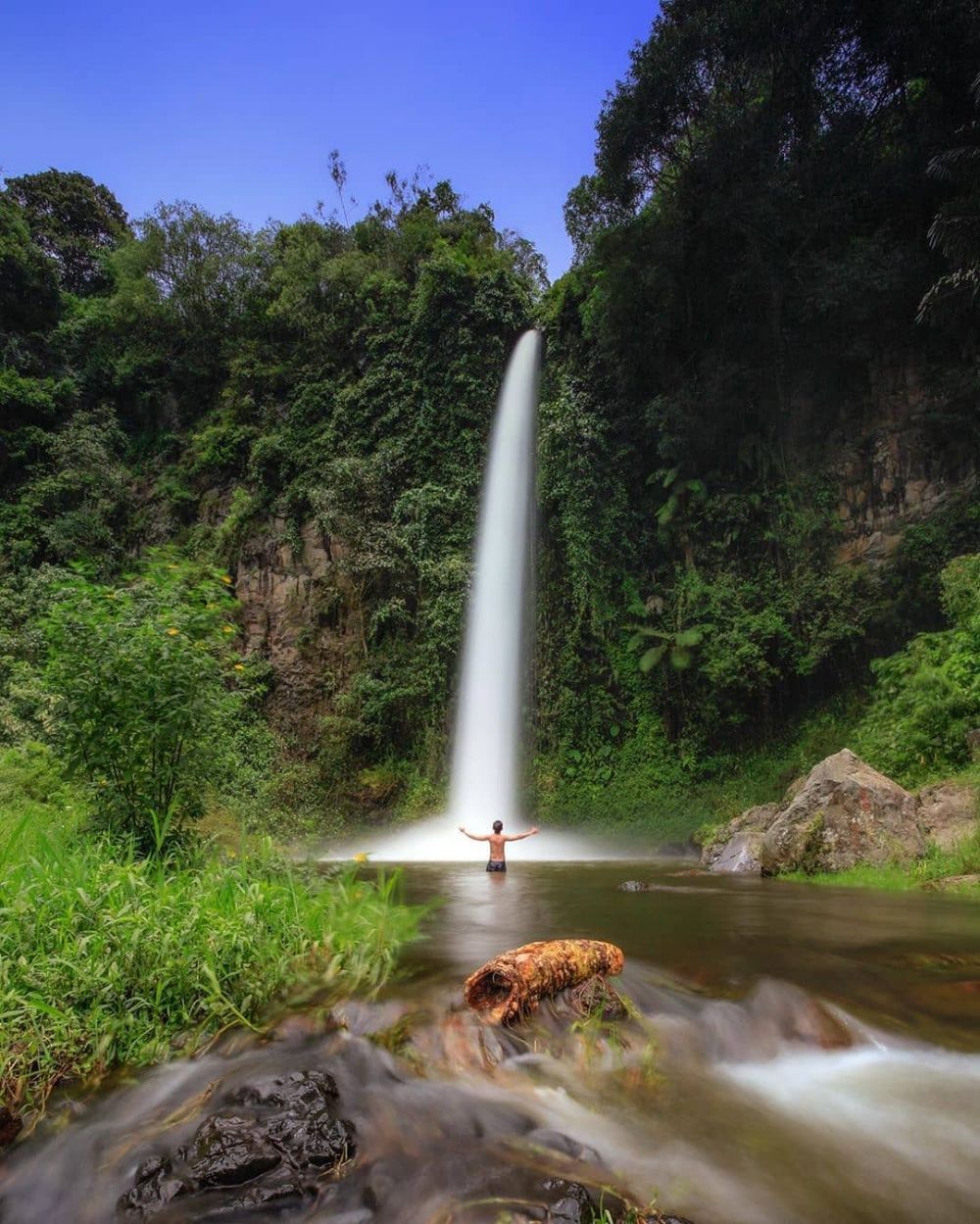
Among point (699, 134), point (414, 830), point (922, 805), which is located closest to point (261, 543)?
point (414, 830)

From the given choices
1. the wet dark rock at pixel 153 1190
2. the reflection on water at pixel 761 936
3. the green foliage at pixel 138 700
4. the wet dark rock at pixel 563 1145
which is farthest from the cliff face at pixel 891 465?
the wet dark rock at pixel 153 1190

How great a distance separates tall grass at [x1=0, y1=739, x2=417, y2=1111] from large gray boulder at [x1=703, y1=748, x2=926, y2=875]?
6.54 meters

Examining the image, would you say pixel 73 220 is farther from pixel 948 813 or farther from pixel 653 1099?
pixel 653 1099

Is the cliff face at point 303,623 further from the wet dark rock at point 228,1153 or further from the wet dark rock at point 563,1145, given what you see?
the wet dark rock at point 563,1145

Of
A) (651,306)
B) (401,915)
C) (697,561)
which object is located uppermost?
(651,306)

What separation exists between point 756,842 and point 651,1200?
933 cm

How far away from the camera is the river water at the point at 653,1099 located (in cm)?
241

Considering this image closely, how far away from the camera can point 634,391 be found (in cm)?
1956

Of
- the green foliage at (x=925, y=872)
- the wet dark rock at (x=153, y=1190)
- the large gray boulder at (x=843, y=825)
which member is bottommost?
the wet dark rock at (x=153, y=1190)

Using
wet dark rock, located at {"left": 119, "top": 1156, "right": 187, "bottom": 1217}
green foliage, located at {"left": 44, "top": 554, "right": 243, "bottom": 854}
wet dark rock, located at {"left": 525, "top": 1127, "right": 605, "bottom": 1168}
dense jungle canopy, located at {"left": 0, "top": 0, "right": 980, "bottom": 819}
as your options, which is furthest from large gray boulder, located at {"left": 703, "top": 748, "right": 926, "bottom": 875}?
wet dark rock, located at {"left": 119, "top": 1156, "right": 187, "bottom": 1217}

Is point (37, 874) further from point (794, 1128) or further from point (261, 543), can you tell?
point (261, 543)

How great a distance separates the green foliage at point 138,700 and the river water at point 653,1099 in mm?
2412

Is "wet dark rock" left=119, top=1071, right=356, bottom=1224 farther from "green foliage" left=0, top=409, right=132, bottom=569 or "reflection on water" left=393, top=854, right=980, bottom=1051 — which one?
"green foliage" left=0, top=409, right=132, bottom=569

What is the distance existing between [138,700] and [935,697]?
1079 cm
